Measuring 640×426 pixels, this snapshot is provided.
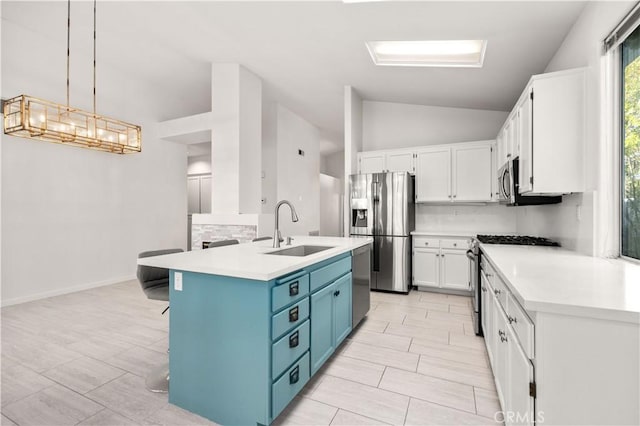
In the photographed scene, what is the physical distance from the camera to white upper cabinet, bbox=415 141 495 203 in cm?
426

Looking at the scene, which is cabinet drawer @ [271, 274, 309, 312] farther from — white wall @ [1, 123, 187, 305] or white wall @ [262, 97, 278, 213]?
white wall @ [262, 97, 278, 213]

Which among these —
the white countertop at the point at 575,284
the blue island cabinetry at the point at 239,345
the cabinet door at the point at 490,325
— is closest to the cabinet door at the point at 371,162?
the cabinet door at the point at 490,325

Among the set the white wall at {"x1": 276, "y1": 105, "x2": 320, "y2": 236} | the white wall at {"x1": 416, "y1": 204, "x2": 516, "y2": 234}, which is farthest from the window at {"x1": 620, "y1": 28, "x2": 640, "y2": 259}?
the white wall at {"x1": 276, "y1": 105, "x2": 320, "y2": 236}

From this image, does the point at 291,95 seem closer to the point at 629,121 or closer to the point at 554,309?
the point at 629,121

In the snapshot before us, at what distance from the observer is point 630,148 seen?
183cm

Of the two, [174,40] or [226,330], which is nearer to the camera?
[226,330]

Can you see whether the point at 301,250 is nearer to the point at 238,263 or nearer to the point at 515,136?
the point at 238,263

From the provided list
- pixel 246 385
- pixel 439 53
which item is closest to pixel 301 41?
pixel 439 53

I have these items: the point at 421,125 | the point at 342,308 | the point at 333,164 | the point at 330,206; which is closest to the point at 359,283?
the point at 342,308

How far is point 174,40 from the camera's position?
154 inches

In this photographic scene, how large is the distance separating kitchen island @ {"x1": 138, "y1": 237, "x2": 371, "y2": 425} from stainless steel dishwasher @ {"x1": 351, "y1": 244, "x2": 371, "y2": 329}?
892mm

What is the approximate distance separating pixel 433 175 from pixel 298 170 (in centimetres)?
323

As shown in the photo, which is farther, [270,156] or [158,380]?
[270,156]

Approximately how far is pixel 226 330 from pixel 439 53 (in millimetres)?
3757
